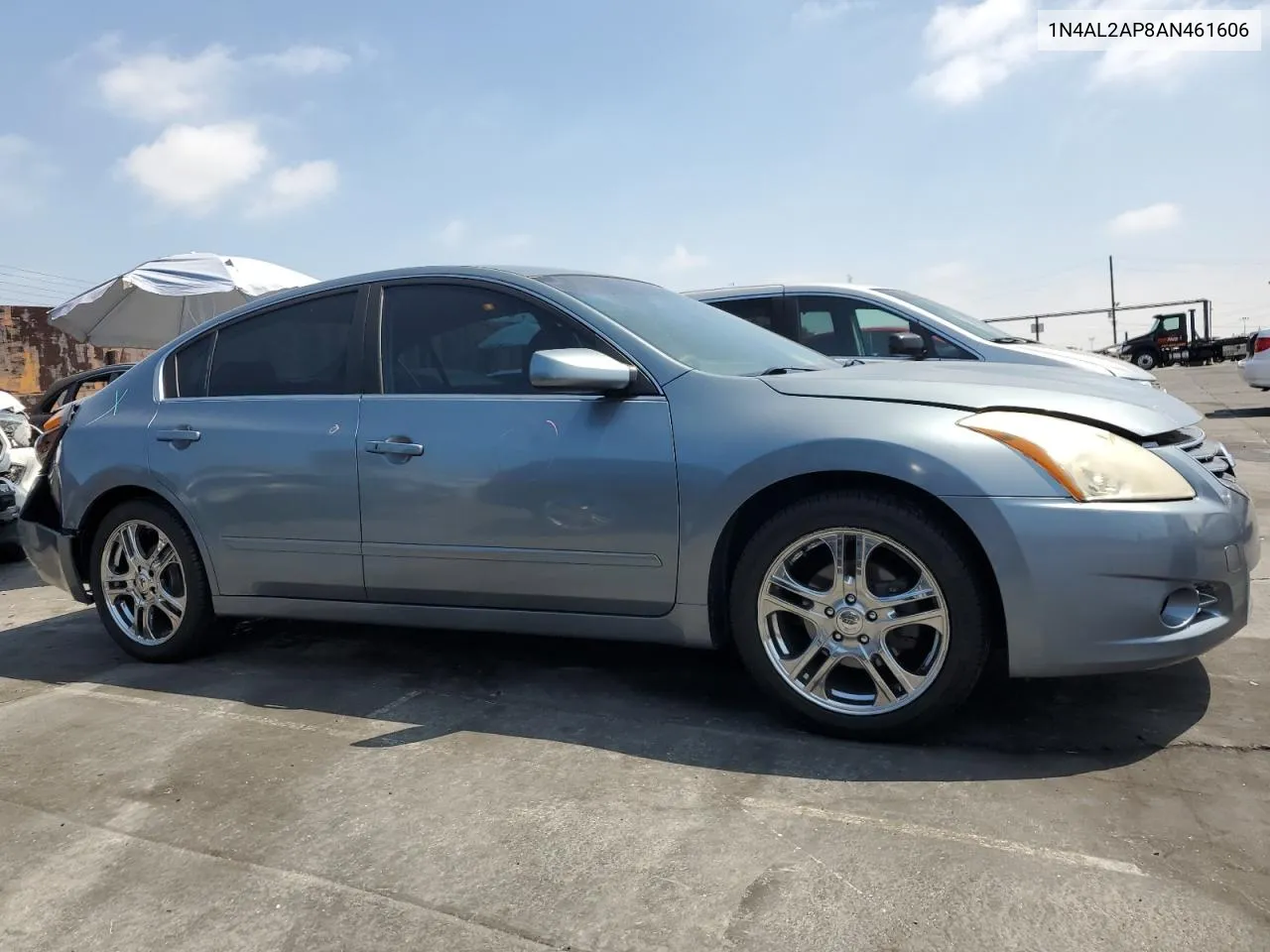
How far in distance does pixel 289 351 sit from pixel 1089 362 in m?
5.12

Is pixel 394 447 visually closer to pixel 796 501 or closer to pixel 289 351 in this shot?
pixel 289 351

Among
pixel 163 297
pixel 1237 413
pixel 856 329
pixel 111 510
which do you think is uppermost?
pixel 163 297

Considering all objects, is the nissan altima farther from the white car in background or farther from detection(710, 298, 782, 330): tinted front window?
the white car in background

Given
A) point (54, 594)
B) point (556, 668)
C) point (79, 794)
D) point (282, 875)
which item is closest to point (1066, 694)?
point (556, 668)

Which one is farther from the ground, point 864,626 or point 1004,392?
point 1004,392

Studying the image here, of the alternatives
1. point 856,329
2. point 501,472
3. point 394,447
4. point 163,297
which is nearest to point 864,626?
point 501,472

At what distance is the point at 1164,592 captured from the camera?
2631mm

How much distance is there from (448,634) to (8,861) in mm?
2046

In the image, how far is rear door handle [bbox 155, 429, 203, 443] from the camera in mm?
3930

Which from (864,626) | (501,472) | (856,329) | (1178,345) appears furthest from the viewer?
(1178,345)

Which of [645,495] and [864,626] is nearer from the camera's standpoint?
[864,626]

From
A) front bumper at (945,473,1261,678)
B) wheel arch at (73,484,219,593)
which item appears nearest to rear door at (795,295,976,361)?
front bumper at (945,473,1261,678)

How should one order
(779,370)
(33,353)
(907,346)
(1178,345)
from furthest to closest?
(1178,345)
(33,353)
(907,346)
(779,370)

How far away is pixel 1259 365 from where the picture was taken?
531 inches
